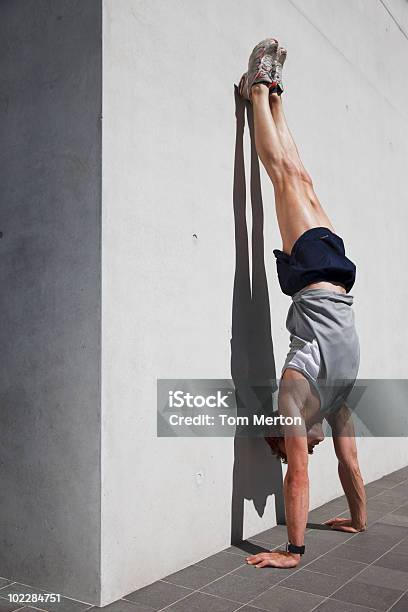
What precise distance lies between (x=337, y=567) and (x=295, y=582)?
0.99 ft

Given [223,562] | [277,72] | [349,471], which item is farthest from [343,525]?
[277,72]

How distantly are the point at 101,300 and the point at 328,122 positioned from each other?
2644mm

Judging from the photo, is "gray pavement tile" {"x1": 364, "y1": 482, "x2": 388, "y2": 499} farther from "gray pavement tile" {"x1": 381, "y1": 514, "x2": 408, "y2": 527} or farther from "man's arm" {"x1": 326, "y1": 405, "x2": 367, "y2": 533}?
"man's arm" {"x1": 326, "y1": 405, "x2": 367, "y2": 533}

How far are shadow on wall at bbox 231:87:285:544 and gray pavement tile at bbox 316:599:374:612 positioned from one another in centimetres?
85

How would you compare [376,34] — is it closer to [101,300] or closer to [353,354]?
[353,354]

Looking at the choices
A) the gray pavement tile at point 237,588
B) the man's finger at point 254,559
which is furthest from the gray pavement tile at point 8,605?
the man's finger at point 254,559

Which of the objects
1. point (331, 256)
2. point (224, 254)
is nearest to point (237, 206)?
point (224, 254)

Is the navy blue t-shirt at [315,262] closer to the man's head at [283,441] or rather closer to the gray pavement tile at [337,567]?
the man's head at [283,441]

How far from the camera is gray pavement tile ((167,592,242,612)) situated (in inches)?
96.7

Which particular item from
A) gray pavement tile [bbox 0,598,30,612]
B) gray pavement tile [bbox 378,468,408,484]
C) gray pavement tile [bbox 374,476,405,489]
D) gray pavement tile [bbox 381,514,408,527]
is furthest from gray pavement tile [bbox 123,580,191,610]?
gray pavement tile [bbox 378,468,408,484]

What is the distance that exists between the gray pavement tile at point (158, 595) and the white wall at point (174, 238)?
42mm

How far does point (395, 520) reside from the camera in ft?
12.5

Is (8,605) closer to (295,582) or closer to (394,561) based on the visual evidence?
(295,582)

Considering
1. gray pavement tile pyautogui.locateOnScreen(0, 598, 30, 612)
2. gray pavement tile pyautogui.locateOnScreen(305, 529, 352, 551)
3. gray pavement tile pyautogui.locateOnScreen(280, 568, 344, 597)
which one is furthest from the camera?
gray pavement tile pyautogui.locateOnScreen(305, 529, 352, 551)
